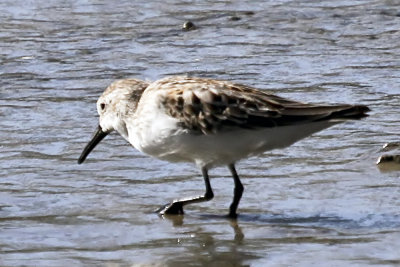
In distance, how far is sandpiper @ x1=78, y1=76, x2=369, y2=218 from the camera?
7359 mm

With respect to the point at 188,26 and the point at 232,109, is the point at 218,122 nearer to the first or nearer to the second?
the point at 232,109

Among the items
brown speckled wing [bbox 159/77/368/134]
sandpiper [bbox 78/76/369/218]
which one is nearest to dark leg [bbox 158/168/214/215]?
sandpiper [bbox 78/76/369/218]

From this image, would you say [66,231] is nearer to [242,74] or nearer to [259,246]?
[259,246]

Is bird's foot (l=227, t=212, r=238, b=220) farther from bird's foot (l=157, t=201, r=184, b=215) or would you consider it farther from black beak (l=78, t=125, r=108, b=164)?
black beak (l=78, t=125, r=108, b=164)

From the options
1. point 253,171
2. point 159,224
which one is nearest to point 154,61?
point 253,171

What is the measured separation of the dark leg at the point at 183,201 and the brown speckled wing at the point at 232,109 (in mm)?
357

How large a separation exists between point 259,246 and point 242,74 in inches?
186

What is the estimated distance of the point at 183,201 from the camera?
757cm

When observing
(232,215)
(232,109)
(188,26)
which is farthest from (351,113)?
(188,26)

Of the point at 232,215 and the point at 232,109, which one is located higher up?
the point at 232,109

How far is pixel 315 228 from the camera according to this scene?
23.5 ft

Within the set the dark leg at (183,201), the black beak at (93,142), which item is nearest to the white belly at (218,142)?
the dark leg at (183,201)

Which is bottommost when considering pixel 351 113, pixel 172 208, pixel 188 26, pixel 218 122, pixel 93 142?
pixel 188 26

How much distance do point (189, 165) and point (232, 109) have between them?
→ 1297mm
